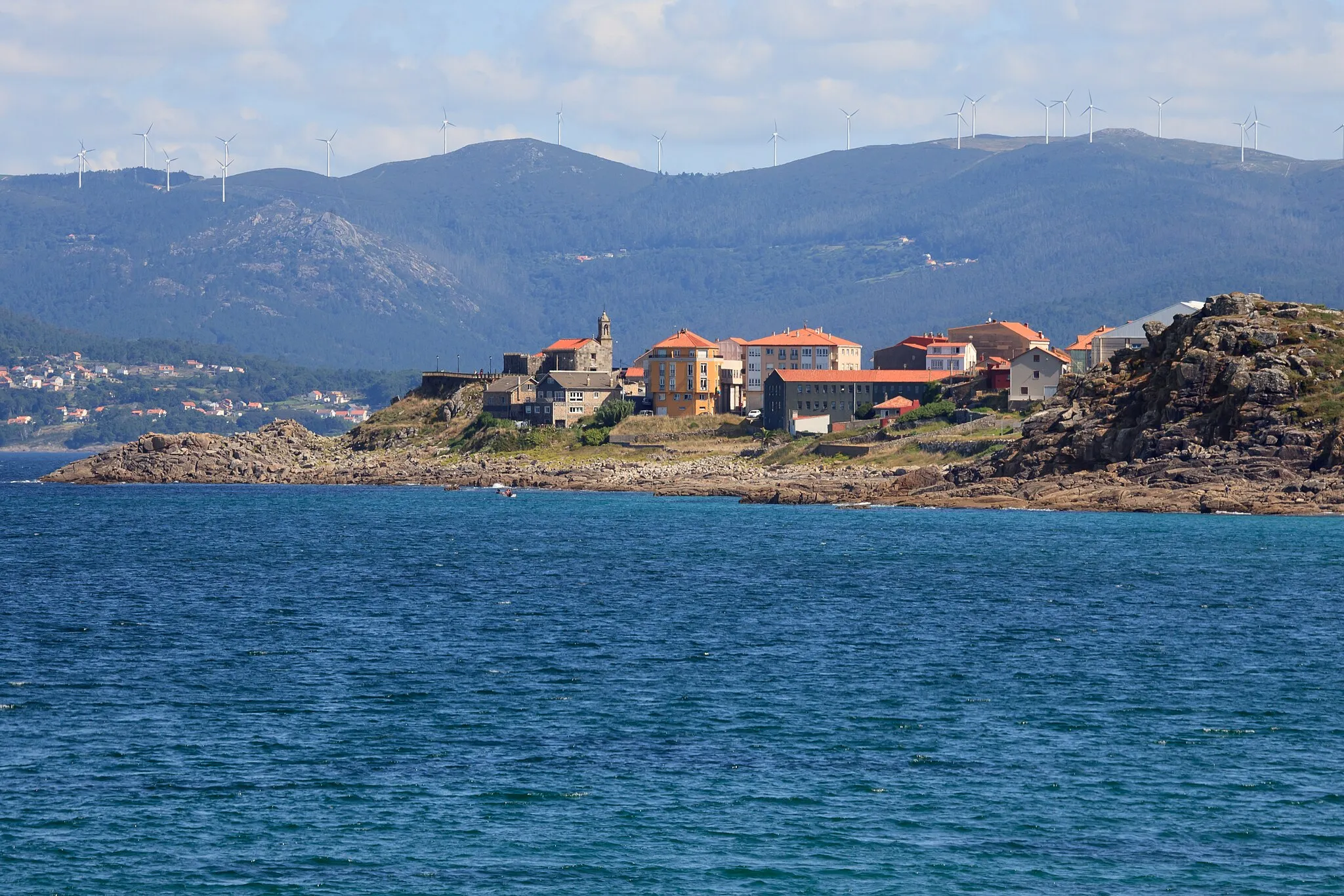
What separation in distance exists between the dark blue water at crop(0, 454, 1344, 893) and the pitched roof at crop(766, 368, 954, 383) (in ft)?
330

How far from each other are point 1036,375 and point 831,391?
27059 millimetres

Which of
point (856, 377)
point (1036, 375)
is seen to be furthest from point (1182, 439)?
point (856, 377)

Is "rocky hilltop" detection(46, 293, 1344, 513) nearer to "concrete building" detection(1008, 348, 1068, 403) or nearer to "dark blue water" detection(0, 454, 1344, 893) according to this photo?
"concrete building" detection(1008, 348, 1068, 403)

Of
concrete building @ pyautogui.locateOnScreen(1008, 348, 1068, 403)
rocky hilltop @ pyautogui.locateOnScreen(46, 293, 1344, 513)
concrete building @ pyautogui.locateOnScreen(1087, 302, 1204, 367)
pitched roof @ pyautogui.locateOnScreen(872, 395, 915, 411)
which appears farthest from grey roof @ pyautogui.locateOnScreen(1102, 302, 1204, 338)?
rocky hilltop @ pyautogui.locateOnScreen(46, 293, 1344, 513)

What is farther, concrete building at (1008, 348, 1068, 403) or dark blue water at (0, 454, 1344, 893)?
concrete building at (1008, 348, 1068, 403)

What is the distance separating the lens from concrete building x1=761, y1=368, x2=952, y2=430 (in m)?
192

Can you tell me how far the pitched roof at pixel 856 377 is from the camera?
193500 millimetres

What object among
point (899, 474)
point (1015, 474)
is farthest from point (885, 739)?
point (899, 474)

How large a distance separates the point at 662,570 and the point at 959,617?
2478 centimetres

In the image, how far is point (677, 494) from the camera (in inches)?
6358

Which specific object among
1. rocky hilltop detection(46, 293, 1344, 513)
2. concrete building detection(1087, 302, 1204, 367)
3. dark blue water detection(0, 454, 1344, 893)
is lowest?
dark blue water detection(0, 454, 1344, 893)

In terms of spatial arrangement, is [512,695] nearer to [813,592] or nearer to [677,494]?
[813,592]

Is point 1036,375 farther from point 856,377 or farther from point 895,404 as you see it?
point 856,377

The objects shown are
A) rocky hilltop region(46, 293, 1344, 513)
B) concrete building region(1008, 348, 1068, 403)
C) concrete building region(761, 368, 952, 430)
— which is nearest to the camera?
rocky hilltop region(46, 293, 1344, 513)
